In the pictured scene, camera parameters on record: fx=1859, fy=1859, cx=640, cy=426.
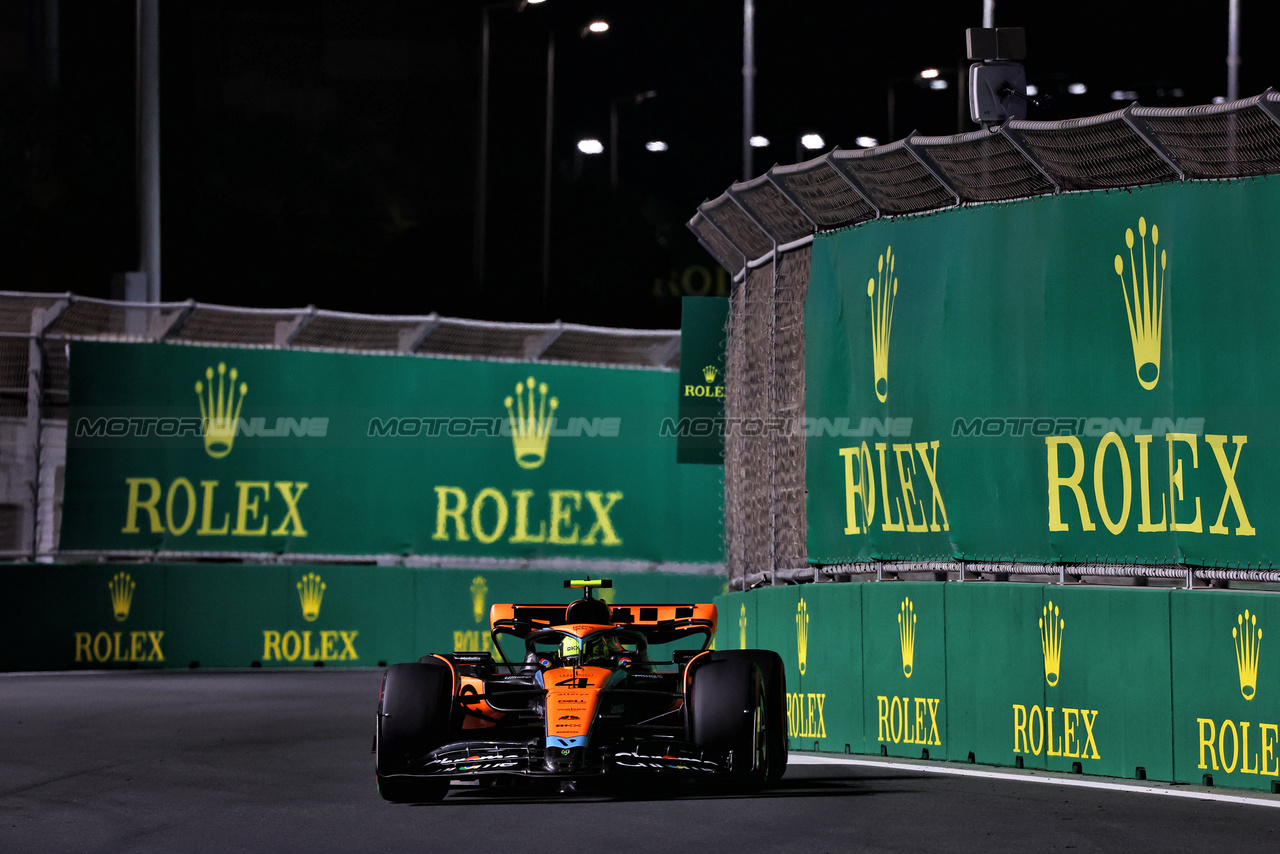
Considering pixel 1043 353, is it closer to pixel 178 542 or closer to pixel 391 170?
pixel 178 542

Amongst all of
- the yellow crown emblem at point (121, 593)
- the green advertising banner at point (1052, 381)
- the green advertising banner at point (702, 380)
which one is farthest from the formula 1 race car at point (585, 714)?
the yellow crown emblem at point (121, 593)

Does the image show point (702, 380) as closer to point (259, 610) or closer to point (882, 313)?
point (882, 313)

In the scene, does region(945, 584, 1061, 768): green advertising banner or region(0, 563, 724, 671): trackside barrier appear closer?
region(945, 584, 1061, 768): green advertising banner

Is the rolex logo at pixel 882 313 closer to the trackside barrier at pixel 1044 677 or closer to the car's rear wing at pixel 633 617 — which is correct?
the trackside barrier at pixel 1044 677

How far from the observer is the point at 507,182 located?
55094 millimetres

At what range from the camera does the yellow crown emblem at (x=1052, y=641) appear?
451 inches

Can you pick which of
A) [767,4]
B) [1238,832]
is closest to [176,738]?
[1238,832]

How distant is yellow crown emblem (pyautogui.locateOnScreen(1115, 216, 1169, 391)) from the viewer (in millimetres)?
11211

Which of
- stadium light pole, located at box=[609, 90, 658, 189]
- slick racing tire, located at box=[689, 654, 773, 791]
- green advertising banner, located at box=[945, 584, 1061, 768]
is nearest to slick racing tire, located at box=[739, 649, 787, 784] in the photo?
slick racing tire, located at box=[689, 654, 773, 791]

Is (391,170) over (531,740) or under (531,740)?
over

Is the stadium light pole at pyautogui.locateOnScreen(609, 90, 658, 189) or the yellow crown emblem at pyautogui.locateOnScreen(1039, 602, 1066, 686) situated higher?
the stadium light pole at pyautogui.locateOnScreen(609, 90, 658, 189)

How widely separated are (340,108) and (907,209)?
41331 millimetres

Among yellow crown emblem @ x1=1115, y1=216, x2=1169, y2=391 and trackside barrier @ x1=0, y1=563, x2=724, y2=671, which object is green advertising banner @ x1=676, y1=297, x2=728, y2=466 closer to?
yellow crown emblem @ x1=1115, y1=216, x2=1169, y2=391

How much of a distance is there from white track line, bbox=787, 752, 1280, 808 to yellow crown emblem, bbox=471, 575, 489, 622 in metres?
10.7
